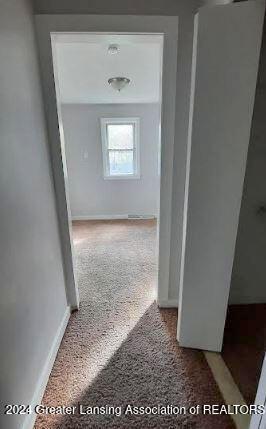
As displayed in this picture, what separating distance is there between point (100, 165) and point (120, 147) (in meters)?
0.51

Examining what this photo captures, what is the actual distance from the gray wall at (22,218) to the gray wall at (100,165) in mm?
2862

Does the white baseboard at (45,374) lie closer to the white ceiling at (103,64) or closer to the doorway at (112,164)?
the doorway at (112,164)

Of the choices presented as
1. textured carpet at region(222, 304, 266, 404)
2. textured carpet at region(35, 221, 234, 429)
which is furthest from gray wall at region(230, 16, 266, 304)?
textured carpet at region(35, 221, 234, 429)

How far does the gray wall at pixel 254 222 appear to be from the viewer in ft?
5.22

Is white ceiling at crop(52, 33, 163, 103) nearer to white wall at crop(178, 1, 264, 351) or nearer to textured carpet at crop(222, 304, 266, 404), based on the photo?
white wall at crop(178, 1, 264, 351)

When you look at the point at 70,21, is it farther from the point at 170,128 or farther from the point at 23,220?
the point at 23,220

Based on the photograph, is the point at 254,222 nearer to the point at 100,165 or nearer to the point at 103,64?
the point at 103,64

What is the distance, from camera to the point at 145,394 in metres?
1.36

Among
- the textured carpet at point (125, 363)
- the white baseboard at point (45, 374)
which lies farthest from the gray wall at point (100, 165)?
the white baseboard at point (45, 374)

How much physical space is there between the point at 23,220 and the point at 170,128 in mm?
1123

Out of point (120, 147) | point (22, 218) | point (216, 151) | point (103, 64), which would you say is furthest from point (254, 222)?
point (120, 147)

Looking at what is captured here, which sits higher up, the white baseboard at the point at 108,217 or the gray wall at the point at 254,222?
the gray wall at the point at 254,222

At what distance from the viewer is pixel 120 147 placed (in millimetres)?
4422

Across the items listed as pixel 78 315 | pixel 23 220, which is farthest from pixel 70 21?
pixel 78 315
